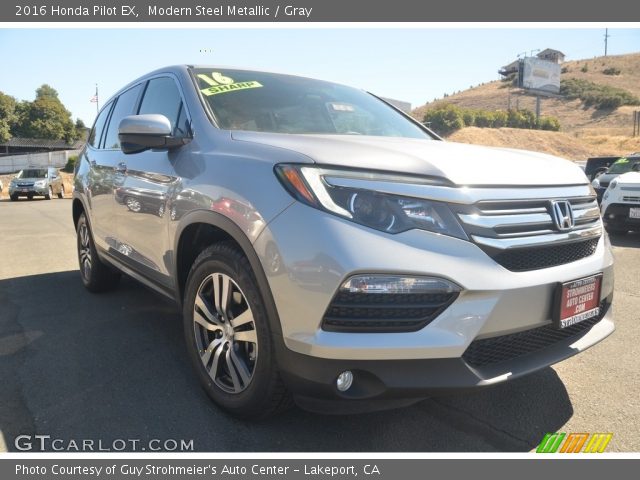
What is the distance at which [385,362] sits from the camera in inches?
74.9

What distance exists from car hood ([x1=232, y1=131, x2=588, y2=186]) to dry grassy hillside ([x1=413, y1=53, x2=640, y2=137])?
6179 cm

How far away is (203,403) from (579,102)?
7917cm

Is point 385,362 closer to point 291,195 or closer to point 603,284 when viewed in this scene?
point 291,195

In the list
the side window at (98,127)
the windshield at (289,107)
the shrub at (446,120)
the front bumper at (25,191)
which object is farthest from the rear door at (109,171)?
the shrub at (446,120)

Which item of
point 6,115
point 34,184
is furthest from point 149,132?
point 6,115

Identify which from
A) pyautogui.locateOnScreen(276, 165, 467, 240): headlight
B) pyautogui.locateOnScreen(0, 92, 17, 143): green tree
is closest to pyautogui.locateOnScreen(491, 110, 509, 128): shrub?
pyautogui.locateOnScreen(276, 165, 467, 240): headlight

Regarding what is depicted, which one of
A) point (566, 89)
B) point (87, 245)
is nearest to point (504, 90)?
point (566, 89)

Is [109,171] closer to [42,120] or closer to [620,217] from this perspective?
[620,217]

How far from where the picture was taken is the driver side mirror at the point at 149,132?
108 inches

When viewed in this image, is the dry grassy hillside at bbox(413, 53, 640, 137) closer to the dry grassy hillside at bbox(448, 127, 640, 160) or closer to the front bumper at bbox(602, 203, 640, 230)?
the dry grassy hillside at bbox(448, 127, 640, 160)

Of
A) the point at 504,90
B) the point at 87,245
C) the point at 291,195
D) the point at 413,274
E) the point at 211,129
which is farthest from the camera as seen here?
the point at 504,90

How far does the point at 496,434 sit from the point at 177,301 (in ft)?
6.01

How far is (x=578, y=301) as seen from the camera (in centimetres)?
230

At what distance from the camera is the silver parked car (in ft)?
68.8
